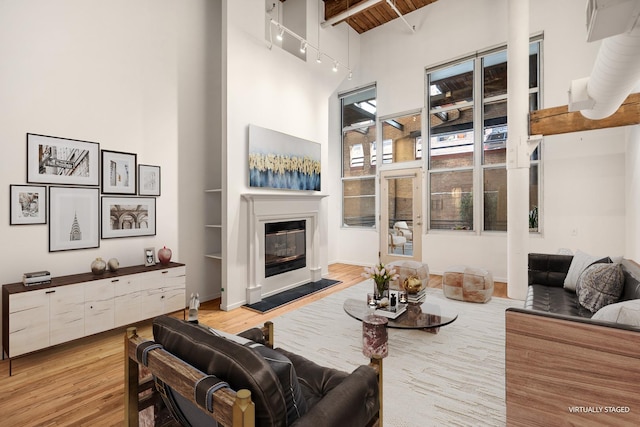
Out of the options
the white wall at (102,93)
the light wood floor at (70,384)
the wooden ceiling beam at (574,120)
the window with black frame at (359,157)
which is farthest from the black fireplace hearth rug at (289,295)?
the wooden ceiling beam at (574,120)

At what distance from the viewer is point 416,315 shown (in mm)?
2896

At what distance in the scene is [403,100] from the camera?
637cm

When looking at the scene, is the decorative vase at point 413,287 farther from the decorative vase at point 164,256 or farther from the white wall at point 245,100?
the decorative vase at point 164,256

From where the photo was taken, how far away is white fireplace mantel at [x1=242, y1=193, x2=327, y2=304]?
4430 mm


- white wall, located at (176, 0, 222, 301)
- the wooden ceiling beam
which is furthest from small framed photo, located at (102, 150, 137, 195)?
the wooden ceiling beam

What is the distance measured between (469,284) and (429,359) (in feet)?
6.38

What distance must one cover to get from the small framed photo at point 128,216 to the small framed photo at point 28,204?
525mm

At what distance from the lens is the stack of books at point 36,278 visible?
2.73 metres

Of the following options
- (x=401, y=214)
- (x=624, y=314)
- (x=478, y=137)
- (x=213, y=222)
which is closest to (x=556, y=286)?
(x=624, y=314)

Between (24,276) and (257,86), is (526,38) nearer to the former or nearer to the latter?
(257,86)

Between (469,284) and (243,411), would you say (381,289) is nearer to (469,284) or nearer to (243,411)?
(469,284)

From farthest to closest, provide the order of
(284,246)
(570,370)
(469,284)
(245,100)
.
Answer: (284,246), (245,100), (469,284), (570,370)

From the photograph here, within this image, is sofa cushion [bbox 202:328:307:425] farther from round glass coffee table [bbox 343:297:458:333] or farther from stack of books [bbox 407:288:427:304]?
stack of books [bbox 407:288:427:304]

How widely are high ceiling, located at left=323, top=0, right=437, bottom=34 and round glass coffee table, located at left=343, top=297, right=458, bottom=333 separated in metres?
4.86
